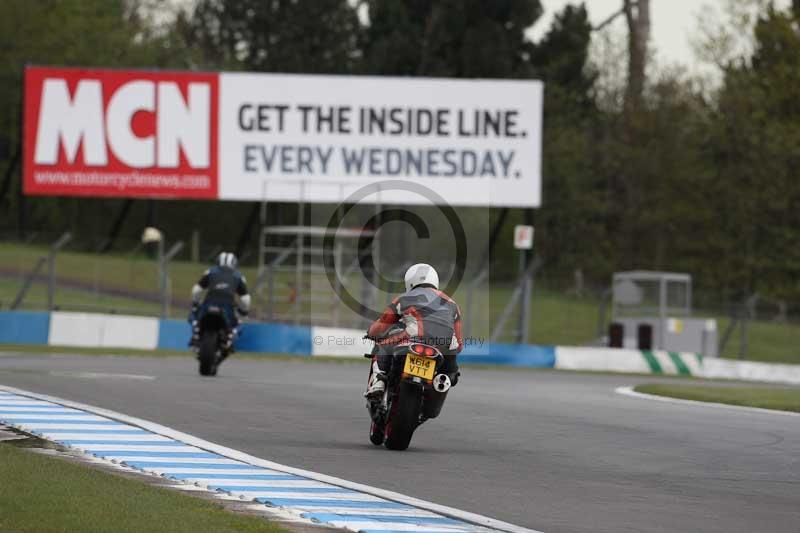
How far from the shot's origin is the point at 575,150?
6481 centimetres

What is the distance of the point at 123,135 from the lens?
3822 cm

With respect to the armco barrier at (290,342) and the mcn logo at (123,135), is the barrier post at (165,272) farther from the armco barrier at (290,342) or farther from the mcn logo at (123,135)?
the mcn logo at (123,135)

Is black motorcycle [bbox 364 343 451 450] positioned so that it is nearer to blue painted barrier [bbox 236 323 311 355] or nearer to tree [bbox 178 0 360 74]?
blue painted barrier [bbox 236 323 311 355]

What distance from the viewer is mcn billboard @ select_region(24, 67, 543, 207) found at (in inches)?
1505

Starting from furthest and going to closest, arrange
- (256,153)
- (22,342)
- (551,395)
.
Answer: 1. (256,153)
2. (22,342)
3. (551,395)

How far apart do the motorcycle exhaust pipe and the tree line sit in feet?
127

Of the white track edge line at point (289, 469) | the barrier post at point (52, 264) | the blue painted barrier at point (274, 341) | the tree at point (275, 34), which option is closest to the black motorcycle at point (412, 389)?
→ the white track edge line at point (289, 469)

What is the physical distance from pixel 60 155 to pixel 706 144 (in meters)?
30.1

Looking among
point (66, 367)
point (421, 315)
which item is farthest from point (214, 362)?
point (421, 315)

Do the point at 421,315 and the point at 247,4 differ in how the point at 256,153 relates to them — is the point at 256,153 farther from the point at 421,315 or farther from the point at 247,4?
the point at 247,4

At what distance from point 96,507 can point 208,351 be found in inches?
507

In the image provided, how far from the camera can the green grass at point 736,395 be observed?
67.1 ft

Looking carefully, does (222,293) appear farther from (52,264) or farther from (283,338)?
(52,264)

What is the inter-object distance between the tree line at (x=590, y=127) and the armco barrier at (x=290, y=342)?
734 inches
